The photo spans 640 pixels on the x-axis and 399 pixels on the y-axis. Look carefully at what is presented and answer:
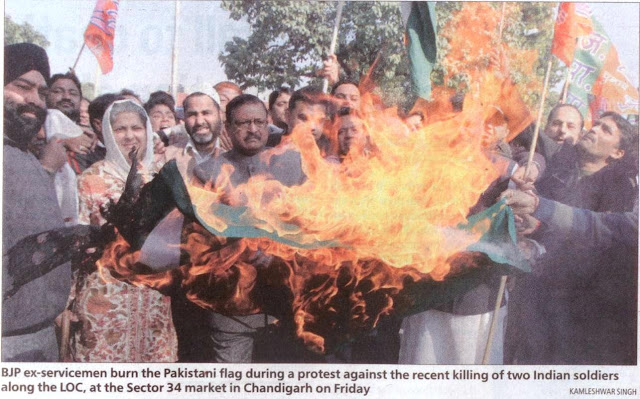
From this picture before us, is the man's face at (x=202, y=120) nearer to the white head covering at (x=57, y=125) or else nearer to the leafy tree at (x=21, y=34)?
the white head covering at (x=57, y=125)

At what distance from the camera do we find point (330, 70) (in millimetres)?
4289

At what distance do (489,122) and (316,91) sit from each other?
1.01 m

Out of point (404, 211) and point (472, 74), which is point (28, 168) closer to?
point (404, 211)

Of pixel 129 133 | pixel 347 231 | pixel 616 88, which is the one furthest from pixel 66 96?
pixel 616 88

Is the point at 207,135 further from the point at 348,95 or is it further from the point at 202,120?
the point at 348,95

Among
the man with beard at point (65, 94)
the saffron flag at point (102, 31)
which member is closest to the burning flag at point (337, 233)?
the man with beard at point (65, 94)

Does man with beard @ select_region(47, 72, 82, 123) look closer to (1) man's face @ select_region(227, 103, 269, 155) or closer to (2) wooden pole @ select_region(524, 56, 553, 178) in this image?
(1) man's face @ select_region(227, 103, 269, 155)

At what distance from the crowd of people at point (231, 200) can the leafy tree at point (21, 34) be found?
0.12 feet

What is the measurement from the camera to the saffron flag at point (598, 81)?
445 cm

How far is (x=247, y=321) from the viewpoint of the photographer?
4.21 metres

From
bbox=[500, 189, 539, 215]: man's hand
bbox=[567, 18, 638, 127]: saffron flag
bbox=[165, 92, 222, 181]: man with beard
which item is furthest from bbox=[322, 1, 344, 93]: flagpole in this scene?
bbox=[567, 18, 638, 127]: saffron flag

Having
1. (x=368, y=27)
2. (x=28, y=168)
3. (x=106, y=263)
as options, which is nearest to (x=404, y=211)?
(x=368, y=27)

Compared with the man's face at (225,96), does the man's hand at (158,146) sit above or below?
below

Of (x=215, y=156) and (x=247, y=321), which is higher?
(x=215, y=156)
